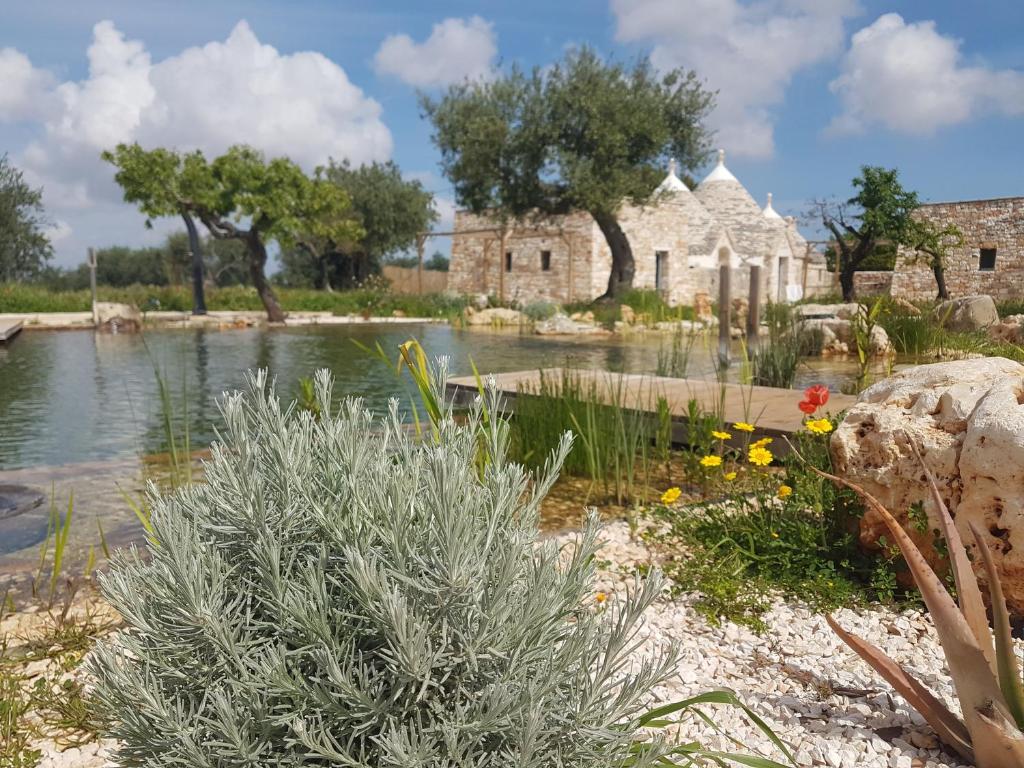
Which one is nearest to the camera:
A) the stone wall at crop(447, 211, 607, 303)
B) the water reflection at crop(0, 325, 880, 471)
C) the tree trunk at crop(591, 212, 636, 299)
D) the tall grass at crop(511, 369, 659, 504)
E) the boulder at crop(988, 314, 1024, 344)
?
the tall grass at crop(511, 369, 659, 504)

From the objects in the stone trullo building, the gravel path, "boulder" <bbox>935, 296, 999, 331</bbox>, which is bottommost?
the gravel path

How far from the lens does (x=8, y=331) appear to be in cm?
1636

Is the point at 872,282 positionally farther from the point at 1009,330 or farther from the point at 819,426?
the point at 819,426

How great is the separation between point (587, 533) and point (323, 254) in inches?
1474

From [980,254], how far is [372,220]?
2484 cm

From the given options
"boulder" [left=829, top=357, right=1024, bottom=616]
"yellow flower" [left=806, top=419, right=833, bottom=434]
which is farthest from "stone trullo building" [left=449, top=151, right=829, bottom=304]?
"boulder" [left=829, top=357, right=1024, bottom=616]

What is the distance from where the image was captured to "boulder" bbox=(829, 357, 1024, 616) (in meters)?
2.39

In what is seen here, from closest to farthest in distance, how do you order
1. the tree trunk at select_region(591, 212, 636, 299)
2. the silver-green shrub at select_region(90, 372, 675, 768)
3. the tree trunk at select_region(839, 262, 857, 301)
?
1. the silver-green shrub at select_region(90, 372, 675, 768)
2. the tree trunk at select_region(591, 212, 636, 299)
3. the tree trunk at select_region(839, 262, 857, 301)

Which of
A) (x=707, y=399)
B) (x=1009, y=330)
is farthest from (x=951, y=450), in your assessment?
(x=1009, y=330)

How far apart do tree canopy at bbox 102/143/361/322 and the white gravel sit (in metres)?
21.8

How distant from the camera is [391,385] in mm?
9812

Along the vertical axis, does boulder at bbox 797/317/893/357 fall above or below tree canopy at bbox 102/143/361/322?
below

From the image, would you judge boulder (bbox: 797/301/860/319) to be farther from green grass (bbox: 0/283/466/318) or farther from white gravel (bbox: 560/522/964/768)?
white gravel (bbox: 560/522/964/768)

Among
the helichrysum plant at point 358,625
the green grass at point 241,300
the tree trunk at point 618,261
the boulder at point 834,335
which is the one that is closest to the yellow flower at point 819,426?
the helichrysum plant at point 358,625
